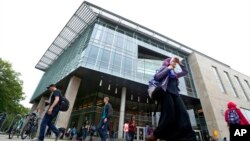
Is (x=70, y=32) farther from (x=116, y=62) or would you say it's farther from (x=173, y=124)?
(x=173, y=124)

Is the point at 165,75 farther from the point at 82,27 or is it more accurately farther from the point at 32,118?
the point at 82,27

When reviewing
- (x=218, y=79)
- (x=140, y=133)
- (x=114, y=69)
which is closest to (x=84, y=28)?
(x=114, y=69)

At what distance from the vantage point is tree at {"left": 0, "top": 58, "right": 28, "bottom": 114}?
22562 mm

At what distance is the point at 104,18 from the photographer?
2352 cm

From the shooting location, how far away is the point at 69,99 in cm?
1783

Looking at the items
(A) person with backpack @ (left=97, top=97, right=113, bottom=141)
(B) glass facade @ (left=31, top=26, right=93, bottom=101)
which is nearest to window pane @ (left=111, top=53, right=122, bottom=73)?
(B) glass facade @ (left=31, top=26, right=93, bottom=101)

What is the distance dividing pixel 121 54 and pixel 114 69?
9.98ft

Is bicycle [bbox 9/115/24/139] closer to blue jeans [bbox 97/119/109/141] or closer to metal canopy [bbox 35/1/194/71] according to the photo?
blue jeans [bbox 97/119/109/141]

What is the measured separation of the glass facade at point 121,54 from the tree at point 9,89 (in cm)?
1427

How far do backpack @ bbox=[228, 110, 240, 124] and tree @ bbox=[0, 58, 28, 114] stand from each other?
27.8 metres

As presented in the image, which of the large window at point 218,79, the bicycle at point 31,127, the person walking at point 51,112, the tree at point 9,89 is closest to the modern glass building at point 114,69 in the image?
the large window at point 218,79

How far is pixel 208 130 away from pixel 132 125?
17680 millimetres

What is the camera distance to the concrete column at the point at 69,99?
52.5ft

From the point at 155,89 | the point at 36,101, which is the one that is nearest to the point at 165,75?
the point at 155,89
